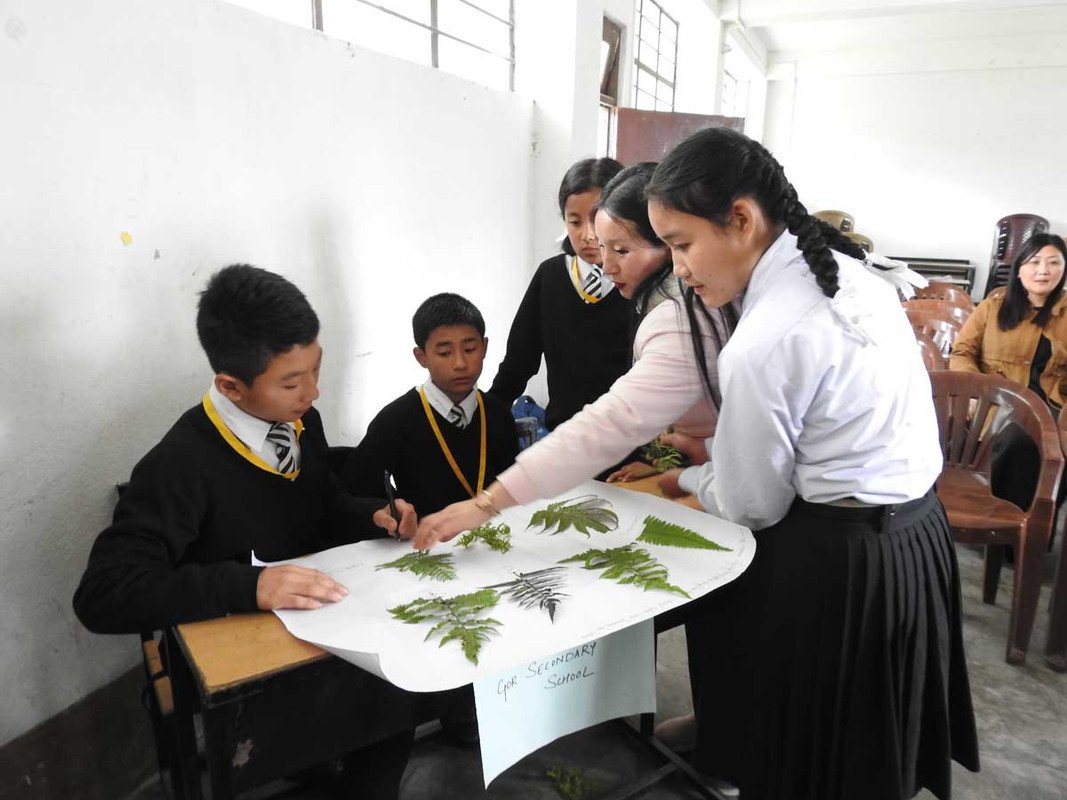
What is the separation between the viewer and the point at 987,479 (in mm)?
2729

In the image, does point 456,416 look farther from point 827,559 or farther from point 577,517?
point 827,559

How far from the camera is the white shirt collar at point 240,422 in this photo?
1327mm

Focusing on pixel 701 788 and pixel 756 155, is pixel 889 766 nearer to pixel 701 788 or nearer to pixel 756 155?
pixel 701 788

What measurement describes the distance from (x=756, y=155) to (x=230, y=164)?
1278 mm

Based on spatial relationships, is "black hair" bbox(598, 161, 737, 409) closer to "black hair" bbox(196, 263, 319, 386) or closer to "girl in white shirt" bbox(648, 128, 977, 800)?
"girl in white shirt" bbox(648, 128, 977, 800)

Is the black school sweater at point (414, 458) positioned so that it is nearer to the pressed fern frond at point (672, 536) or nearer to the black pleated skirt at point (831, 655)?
the pressed fern frond at point (672, 536)

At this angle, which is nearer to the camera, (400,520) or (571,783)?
(400,520)

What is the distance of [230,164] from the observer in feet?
5.83

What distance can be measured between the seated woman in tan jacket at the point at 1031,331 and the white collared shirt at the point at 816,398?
2520mm

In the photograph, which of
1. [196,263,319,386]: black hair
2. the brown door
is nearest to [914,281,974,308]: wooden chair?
the brown door

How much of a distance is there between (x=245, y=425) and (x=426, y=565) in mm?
437

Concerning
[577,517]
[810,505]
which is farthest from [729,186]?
[577,517]

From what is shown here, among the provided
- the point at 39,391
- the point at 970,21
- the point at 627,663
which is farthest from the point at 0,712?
the point at 970,21

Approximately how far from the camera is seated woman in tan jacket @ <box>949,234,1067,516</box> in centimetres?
326
